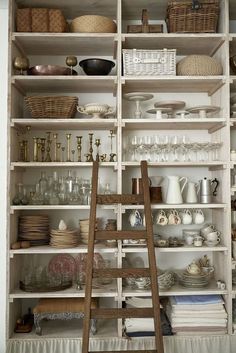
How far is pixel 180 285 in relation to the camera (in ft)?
9.18

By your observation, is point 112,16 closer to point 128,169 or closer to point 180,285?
point 128,169

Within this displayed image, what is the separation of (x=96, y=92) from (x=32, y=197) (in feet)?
3.33

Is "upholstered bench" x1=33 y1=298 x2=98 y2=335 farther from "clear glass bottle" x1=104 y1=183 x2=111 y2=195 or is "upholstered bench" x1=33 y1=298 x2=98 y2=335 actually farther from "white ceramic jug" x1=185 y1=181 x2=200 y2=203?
"white ceramic jug" x1=185 y1=181 x2=200 y2=203

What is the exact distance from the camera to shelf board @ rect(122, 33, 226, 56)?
2.70 m

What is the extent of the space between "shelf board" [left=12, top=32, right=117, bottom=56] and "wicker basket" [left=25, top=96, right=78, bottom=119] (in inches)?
17.6

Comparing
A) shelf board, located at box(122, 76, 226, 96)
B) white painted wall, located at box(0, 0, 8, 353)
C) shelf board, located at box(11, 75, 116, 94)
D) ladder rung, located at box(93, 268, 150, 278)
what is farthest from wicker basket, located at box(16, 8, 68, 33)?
ladder rung, located at box(93, 268, 150, 278)

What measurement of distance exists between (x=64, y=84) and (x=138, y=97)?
0.58 meters

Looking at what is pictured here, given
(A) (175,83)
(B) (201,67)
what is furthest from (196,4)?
(A) (175,83)

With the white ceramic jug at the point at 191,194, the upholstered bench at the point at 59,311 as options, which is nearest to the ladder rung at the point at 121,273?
the upholstered bench at the point at 59,311

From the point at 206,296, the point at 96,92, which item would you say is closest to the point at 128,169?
the point at 96,92

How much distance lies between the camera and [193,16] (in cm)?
272

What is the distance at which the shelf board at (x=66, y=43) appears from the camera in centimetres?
267

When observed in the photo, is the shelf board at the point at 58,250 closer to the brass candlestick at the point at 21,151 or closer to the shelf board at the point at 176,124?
the brass candlestick at the point at 21,151

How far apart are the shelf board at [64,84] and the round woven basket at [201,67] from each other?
57cm
